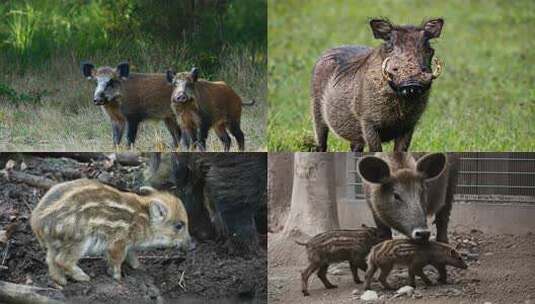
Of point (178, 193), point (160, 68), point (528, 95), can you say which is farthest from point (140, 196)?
point (528, 95)

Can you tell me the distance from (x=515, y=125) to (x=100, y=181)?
4.17 meters

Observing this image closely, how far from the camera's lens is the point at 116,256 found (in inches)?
381

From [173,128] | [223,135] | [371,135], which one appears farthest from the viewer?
[223,135]

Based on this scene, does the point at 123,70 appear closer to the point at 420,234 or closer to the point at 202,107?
the point at 202,107

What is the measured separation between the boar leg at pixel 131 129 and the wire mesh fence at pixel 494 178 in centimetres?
149

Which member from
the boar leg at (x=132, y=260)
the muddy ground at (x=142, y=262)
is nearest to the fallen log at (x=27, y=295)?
the muddy ground at (x=142, y=262)

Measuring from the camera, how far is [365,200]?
9.77 metres

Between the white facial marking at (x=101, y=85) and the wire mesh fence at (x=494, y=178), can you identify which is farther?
the wire mesh fence at (x=494, y=178)

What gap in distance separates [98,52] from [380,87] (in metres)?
1.94

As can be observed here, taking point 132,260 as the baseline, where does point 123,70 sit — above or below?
above

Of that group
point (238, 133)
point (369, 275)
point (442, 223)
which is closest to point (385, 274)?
point (369, 275)

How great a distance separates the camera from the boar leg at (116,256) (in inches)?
380

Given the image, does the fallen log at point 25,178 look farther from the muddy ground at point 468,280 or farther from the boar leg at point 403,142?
the boar leg at point 403,142

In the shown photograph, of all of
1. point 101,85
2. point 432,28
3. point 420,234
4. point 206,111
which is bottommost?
point 420,234
